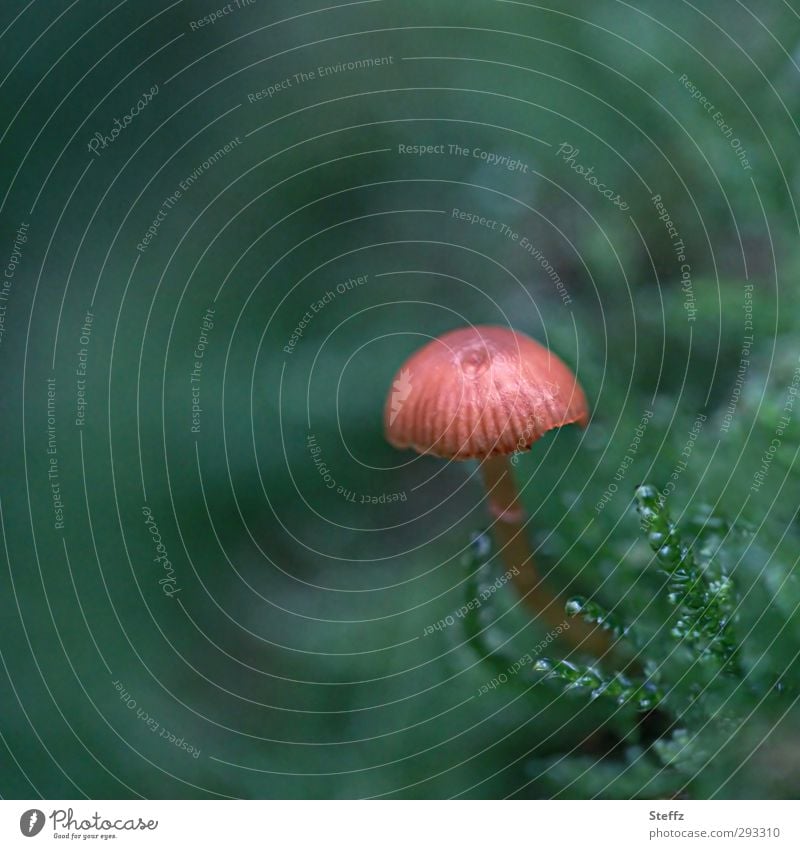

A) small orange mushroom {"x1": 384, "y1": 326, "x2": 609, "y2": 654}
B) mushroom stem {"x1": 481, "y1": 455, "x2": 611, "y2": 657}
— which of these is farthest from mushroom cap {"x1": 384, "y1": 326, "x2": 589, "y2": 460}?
mushroom stem {"x1": 481, "y1": 455, "x2": 611, "y2": 657}

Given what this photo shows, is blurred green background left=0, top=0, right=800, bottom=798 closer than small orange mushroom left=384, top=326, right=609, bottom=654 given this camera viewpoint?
No

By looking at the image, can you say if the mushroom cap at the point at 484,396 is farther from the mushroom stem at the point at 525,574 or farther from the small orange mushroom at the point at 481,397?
the mushroom stem at the point at 525,574

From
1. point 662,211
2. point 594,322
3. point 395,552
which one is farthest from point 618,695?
point 662,211

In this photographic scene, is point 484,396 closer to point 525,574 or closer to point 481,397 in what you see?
point 481,397

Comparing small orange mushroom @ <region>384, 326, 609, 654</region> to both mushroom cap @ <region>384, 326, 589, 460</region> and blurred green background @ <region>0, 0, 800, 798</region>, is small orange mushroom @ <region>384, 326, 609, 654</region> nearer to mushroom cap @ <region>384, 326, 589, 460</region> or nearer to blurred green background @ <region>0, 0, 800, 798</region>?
A: mushroom cap @ <region>384, 326, 589, 460</region>

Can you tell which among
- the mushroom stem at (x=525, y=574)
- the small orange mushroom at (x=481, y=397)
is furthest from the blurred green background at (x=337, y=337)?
the small orange mushroom at (x=481, y=397)

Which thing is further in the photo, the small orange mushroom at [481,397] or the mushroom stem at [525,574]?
the mushroom stem at [525,574]

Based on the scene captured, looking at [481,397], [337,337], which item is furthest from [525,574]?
[337,337]

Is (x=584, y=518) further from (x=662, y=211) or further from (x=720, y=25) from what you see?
(x=720, y=25)
